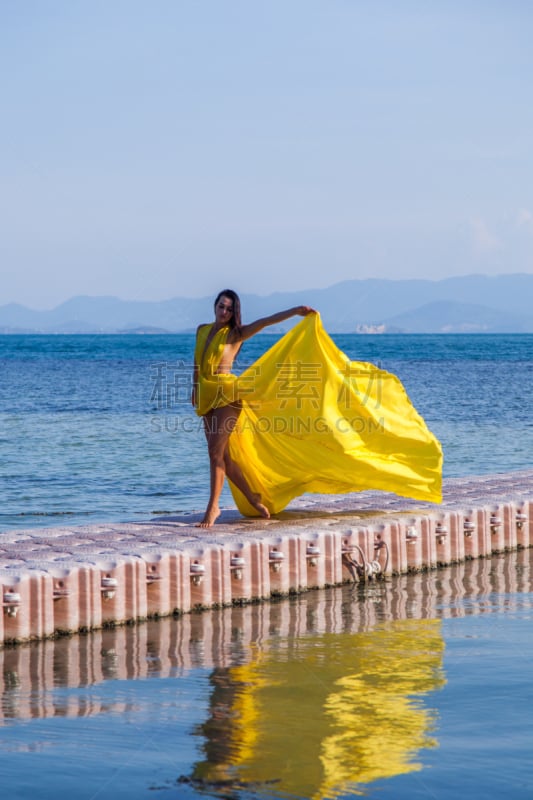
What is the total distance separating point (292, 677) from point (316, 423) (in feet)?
10.7

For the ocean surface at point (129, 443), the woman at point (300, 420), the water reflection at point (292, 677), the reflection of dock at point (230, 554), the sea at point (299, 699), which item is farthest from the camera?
the ocean surface at point (129, 443)

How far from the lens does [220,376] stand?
11320mm

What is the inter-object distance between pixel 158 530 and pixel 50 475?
39.1ft

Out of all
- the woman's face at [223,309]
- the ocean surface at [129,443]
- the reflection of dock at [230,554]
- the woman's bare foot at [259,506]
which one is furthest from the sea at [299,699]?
the ocean surface at [129,443]

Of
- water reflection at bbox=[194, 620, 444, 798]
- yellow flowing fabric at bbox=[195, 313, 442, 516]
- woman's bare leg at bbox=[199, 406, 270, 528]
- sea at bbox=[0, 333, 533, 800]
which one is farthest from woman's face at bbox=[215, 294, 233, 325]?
water reflection at bbox=[194, 620, 444, 798]

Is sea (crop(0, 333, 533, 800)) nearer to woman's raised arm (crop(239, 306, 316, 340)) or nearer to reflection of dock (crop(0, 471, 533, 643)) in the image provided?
reflection of dock (crop(0, 471, 533, 643))

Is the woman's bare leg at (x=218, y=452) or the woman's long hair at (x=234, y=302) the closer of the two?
the woman's long hair at (x=234, y=302)

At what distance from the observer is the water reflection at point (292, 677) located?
22.9 ft

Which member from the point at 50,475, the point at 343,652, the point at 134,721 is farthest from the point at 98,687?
the point at 50,475

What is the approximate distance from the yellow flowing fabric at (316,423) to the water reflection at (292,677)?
122cm

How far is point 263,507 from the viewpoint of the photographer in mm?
12164

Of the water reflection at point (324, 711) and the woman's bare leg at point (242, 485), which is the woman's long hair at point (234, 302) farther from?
the water reflection at point (324, 711)

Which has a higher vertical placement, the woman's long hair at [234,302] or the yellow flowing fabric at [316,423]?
the woman's long hair at [234,302]

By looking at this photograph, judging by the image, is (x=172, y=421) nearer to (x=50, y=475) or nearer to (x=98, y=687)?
(x=50, y=475)
